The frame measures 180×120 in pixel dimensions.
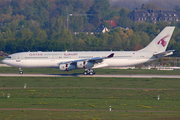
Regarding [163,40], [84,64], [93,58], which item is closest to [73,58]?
[84,64]

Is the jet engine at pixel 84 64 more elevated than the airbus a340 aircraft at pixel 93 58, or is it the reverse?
the airbus a340 aircraft at pixel 93 58

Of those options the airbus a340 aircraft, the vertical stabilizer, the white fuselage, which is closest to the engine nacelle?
the airbus a340 aircraft

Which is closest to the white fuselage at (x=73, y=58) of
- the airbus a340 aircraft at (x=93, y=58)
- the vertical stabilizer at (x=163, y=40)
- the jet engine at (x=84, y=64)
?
the airbus a340 aircraft at (x=93, y=58)

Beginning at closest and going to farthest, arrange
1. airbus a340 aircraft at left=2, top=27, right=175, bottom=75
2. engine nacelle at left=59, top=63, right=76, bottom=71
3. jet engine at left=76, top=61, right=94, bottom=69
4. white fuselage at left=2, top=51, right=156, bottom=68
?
engine nacelle at left=59, top=63, right=76, bottom=71, jet engine at left=76, top=61, right=94, bottom=69, airbus a340 aircraft at left=2, top=27, right=175, bottom=75, white fuselage at left=2, top=51, right=156, bottom=68

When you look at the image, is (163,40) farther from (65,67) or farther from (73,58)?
(65,67)
